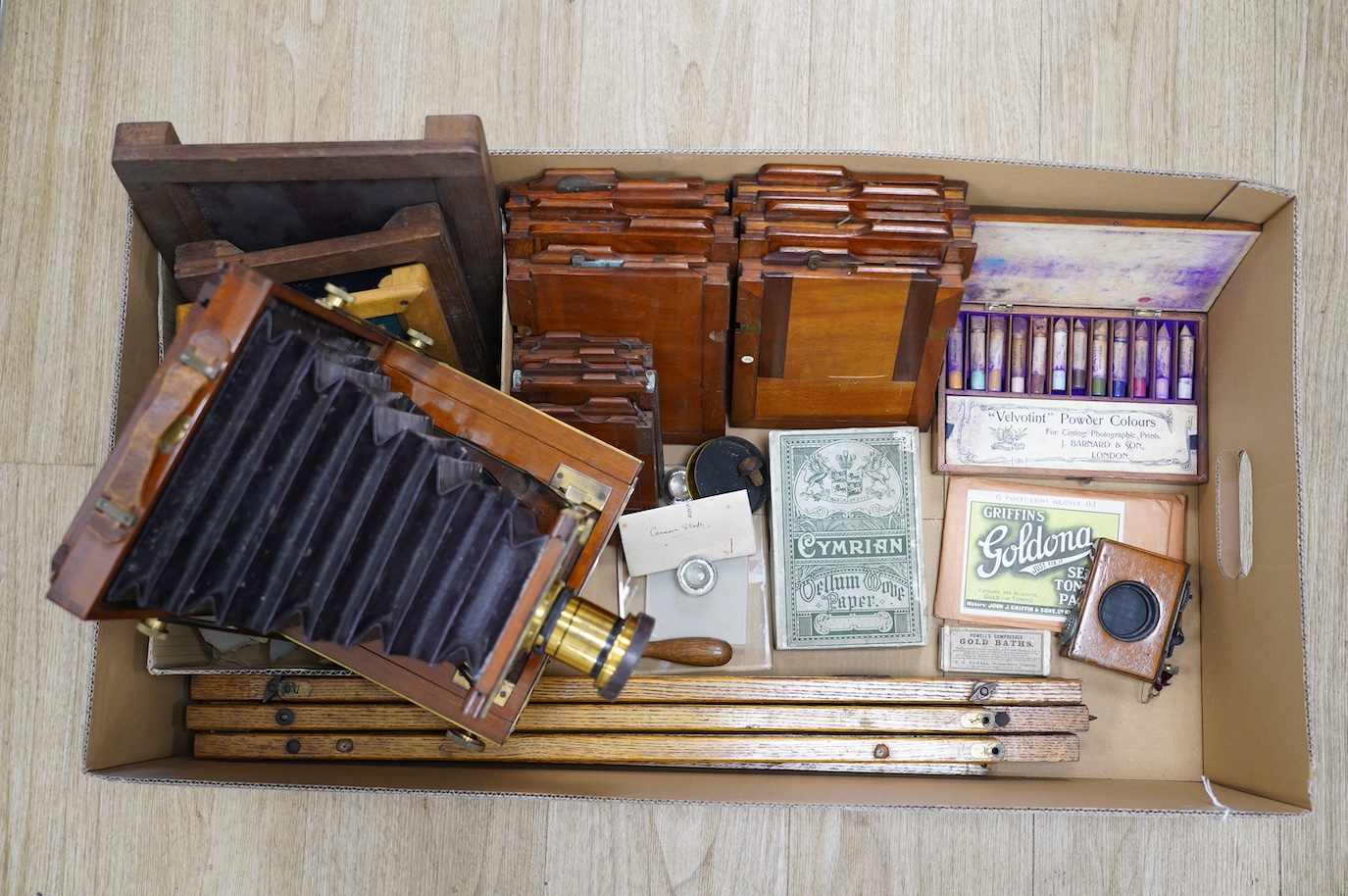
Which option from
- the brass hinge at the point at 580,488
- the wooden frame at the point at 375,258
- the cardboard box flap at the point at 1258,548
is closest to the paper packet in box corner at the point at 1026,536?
the cardboard box flap at the point at 1258,548

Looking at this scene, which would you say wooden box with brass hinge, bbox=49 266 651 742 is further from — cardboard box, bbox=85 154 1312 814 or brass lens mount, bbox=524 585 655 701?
cardboard box, bbox=85 154 1312 814

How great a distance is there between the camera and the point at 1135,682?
1808mm

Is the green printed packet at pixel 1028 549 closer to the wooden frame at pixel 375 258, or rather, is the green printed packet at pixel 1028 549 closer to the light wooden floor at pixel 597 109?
the light wooden floor at pixel 597 109

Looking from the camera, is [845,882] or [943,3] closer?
[845,882]

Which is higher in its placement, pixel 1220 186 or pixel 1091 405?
pixel 1220 186

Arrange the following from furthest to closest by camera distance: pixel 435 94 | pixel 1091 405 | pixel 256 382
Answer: pixel 435 94 < pixel 1091 405 < pixel 256 382

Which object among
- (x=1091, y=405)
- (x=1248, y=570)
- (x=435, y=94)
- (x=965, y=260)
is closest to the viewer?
(x=965, y=260)

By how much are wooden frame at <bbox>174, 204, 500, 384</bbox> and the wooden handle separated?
2.12 feet

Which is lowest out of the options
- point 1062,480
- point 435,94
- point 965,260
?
point 1062,480

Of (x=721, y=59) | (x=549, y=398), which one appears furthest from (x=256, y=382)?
(x=721, y=59)

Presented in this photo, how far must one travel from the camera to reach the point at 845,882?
1.70m

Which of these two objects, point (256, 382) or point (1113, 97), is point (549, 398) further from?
point (1113, 97)

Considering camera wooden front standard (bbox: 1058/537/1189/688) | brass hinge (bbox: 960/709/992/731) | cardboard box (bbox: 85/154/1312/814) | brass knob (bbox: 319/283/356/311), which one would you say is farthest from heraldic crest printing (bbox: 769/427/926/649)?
brass knob (bbox: 319/283/356/311)

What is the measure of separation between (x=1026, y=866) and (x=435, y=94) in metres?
1.82
